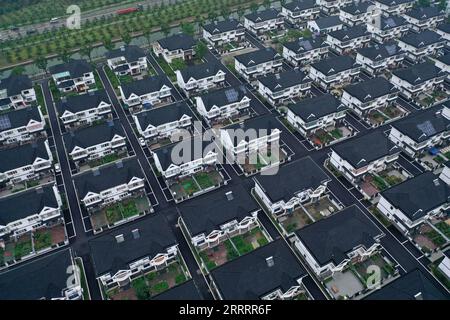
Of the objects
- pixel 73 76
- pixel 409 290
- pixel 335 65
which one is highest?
pixel 73 76

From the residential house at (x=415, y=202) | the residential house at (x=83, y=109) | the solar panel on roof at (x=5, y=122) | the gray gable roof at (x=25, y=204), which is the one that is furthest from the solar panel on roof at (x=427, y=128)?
the solar panel on roof at (x=5, y=122)

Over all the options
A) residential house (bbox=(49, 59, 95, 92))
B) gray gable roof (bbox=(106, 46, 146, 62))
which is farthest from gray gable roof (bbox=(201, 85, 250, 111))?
residential house (bbox=(49, 59, 95, 92))

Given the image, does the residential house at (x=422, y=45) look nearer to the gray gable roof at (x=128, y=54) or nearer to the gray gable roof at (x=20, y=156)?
the gray gable roof at (x=128, y=54)

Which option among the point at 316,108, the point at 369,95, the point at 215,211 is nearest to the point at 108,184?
the point at 215,211

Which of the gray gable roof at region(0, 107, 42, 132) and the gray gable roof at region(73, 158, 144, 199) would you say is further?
the gray gable roof at region(0, 107, 42, 132)

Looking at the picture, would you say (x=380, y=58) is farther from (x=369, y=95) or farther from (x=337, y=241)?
(x=337, y=241)

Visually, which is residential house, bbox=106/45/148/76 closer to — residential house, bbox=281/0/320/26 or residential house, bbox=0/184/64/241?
residential house, bbox=0/184/64/241
